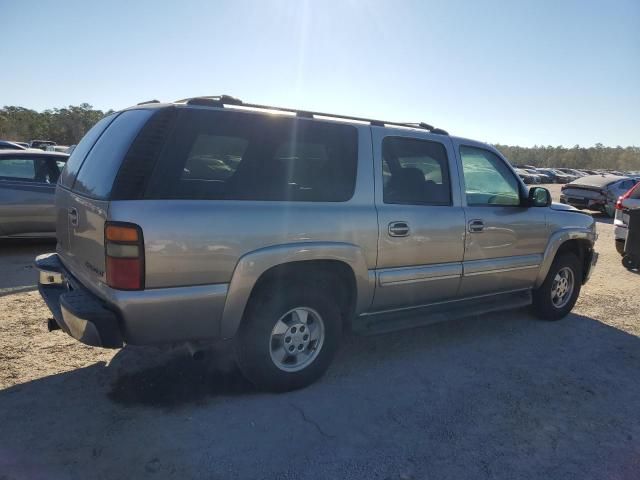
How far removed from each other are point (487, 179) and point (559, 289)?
1.77 meters

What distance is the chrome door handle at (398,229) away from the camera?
3635mm

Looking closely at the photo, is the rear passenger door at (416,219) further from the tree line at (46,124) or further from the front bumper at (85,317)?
the tree line at (46,124)

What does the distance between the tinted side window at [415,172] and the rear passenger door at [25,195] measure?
584 cm

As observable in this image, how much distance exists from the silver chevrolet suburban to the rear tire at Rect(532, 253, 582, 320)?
989 mm

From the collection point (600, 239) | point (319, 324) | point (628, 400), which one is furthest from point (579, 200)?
point (319, 324)

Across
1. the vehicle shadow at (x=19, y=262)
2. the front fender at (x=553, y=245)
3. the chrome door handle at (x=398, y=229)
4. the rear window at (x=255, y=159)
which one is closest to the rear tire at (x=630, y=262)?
the front fender at (x=553, y=245)

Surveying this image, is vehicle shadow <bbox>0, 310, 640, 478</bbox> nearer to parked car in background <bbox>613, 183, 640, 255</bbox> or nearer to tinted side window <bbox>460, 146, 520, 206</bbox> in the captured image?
tinted side window <bbox>460, 146, 520, 206</bbox>

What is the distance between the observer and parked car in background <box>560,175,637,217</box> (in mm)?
16172

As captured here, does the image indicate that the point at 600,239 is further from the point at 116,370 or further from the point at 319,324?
the point at 116,370

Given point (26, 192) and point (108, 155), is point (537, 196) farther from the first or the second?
point (26, 192)

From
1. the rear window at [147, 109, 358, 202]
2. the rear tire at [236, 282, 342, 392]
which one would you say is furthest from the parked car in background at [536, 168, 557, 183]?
the rear tire at [236, 282, 342, 392]

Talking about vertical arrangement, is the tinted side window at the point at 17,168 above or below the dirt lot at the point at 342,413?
above

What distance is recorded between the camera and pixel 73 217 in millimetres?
3252

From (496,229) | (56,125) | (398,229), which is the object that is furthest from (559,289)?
(56,125)
